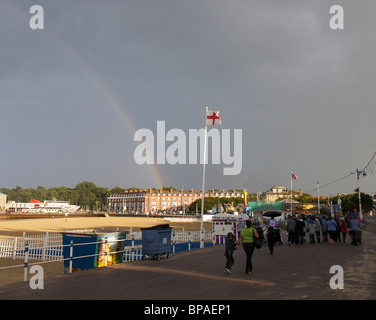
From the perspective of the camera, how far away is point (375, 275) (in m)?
9.80

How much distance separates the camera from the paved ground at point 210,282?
7.68 meters

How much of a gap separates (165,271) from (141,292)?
3.26m

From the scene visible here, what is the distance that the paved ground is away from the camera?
7684mm

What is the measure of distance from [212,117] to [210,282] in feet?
59.7

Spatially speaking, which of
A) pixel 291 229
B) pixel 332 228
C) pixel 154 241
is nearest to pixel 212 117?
pixel 291 229

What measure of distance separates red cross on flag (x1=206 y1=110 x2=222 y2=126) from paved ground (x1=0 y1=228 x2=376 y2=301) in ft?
A: 47.8

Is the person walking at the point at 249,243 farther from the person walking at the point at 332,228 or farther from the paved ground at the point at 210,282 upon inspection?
the person walking at the point at 332,228

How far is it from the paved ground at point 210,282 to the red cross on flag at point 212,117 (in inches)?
573

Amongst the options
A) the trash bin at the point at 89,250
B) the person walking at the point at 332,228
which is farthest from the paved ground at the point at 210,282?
the person walking at the point at 332,228

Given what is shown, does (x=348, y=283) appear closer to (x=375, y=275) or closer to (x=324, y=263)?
(x=375, y=275)

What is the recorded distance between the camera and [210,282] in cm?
925

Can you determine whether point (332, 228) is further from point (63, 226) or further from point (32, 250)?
point (63, 226)

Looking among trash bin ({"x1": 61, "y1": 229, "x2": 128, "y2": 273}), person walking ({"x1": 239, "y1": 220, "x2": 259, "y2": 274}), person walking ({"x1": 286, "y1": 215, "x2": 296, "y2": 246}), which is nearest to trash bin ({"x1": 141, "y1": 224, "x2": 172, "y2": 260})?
trash bin ({"x1": 61, "y1": 229, "x2": 128, "y2": 273})

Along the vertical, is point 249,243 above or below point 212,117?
below
